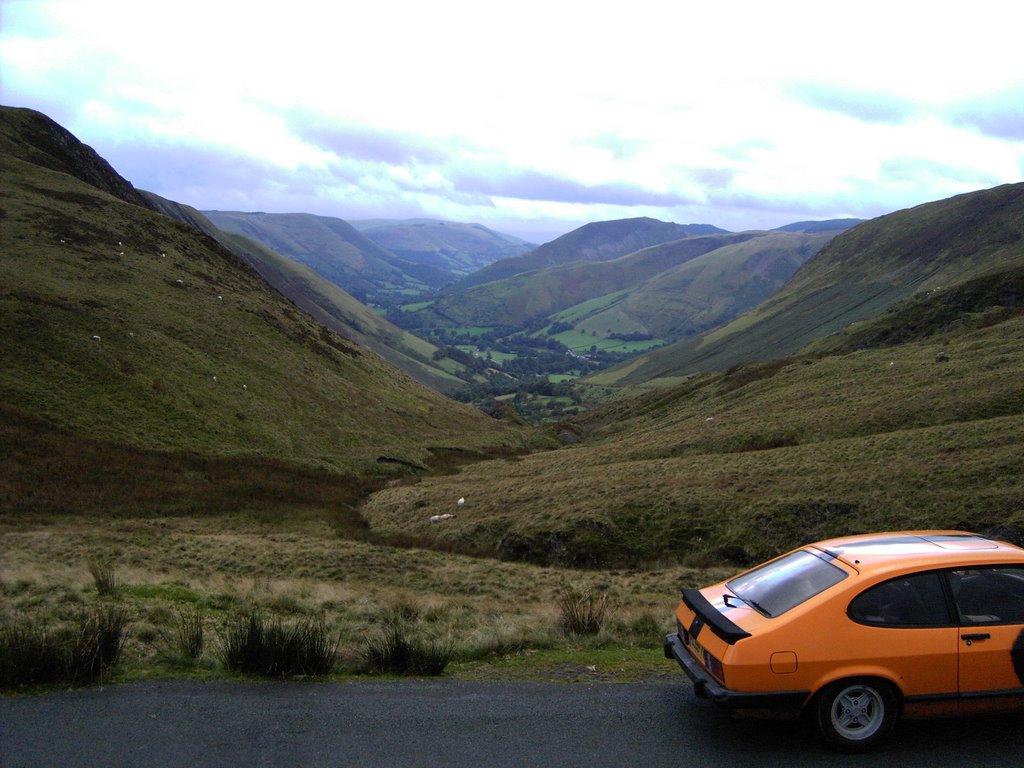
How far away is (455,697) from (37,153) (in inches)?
3631

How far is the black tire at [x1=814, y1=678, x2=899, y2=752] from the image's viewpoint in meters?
6.91

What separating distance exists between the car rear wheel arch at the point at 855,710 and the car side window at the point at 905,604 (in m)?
0.58

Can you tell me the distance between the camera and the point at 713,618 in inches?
305

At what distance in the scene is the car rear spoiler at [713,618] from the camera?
7273 mm

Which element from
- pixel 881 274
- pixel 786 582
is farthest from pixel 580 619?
pixel 881 274

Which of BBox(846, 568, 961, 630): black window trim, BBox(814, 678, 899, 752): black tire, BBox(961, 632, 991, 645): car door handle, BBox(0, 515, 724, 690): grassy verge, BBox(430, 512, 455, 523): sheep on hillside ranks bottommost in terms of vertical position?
BBox(430, 512, 455, 523): sheep on hillside

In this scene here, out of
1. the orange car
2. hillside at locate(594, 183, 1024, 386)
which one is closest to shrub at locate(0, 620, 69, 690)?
the orange car

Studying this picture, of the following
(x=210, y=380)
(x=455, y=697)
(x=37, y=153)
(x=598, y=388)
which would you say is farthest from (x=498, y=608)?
(x=598, y=388)

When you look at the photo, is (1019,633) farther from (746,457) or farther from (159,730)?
(746,457)

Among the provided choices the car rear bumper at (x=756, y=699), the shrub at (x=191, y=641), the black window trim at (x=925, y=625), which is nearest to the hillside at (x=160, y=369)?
the shrub at (x=191, y=641)

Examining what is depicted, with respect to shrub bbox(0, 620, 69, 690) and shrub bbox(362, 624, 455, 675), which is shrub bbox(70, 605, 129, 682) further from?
shrub bbox(362, 624, 455, 675)

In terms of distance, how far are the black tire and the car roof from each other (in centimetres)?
116

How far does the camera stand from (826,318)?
162 metres

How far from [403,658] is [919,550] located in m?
6.23
